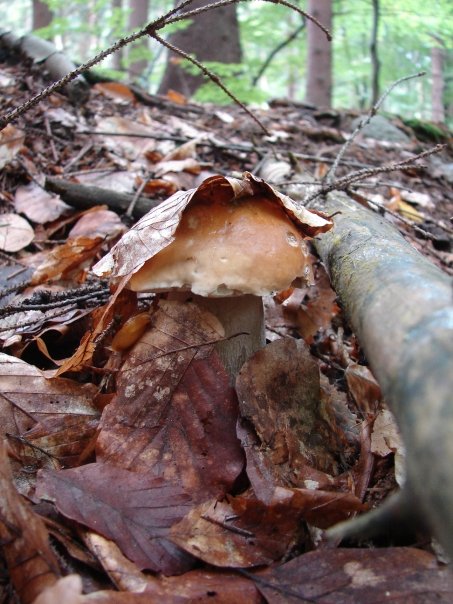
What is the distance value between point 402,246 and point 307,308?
0.95 metres

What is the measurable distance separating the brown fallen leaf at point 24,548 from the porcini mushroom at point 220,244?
63 cm

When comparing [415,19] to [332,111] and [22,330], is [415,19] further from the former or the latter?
[22,330]

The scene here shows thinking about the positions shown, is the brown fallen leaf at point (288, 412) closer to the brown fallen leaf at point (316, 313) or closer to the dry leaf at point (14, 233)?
the brown fallen leaf at point (316, 313)

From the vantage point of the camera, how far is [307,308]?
2.40 metres

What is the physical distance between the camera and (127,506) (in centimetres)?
124

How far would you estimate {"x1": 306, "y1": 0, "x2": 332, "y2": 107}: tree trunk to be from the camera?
8.46m

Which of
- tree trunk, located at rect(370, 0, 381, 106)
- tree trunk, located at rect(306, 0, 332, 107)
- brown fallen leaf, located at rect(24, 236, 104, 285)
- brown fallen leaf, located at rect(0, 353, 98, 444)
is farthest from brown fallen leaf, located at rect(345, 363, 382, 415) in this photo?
tree trunk, located at rect(306, 0, 332, 107)

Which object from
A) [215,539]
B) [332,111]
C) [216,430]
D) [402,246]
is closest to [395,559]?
[215,539]

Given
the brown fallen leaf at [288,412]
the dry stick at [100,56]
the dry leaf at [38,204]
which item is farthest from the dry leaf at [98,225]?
the brown fallen leaf at [288,412]

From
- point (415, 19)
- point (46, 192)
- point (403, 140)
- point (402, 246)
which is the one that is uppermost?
point (415, 19)

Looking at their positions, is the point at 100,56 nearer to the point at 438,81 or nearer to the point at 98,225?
the point at 98,225

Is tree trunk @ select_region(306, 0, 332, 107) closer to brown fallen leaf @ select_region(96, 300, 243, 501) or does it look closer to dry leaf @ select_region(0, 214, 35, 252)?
dry leaf @ select_region(0, 214, 35, 252)

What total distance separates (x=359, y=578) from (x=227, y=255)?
2.75 ft

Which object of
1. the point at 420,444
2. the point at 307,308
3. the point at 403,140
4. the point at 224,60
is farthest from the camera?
the point at 224,60
